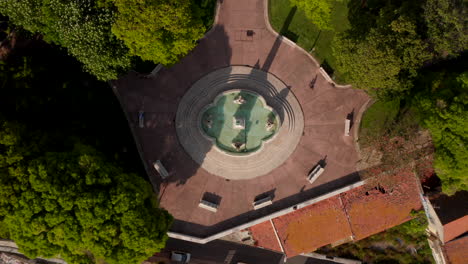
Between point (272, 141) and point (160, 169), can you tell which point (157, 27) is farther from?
point (272, 141)

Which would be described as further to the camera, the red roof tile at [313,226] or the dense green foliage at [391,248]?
→ the dense green foliage at [391,248]

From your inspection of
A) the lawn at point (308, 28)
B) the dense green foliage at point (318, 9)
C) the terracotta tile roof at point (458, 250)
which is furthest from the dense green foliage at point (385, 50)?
the terracotta tile roof at point (458, 250)

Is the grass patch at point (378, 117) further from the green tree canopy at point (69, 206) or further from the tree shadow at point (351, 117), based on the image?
the green tree canopy at point (69, 206)

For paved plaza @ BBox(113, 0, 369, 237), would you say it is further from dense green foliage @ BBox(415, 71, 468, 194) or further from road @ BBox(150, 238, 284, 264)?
dense green foliage @ BBox(415, 71, 468, 194)

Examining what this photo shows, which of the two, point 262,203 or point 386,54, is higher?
point 386,54

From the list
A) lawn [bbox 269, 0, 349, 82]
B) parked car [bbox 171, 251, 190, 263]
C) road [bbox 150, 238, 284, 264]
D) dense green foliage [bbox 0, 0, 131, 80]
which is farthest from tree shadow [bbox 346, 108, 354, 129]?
dense green foliage [bbox 0, 0, 131, 80]

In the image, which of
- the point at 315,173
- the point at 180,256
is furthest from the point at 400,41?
the point at 180,256
